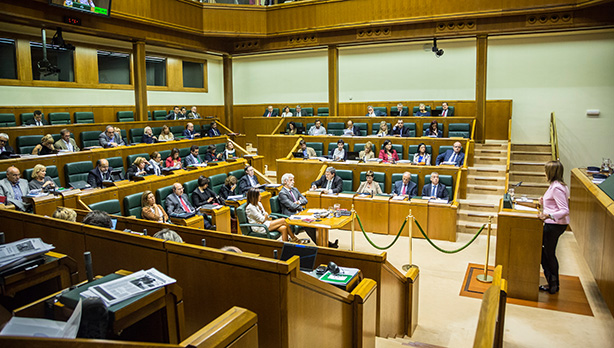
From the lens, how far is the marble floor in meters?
4.05

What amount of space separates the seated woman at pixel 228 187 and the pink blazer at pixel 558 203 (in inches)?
177

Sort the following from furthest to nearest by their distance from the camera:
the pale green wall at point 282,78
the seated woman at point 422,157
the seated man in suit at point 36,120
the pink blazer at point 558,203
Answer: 1. the pale green wall at point 282,78
2. the seated man in suit at point 36,120
3. the seated woman at point 422,157
4. the pink blazer at point 558,203

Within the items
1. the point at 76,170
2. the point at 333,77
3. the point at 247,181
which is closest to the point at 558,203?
the point at 247,181

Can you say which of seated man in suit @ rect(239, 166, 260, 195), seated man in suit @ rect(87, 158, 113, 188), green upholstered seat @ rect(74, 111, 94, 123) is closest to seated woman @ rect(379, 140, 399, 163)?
seated man in suit @ rect(239, 166, 260, 195)

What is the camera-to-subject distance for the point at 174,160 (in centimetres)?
845

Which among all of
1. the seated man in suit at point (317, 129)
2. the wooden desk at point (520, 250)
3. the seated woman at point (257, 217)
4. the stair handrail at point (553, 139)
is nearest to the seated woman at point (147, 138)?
the seated man in suit at point (317, 129)

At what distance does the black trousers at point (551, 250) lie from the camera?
475 centimetres

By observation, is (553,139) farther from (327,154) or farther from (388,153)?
(327,154)

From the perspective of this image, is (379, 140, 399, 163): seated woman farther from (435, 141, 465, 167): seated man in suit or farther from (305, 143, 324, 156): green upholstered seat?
(305, 143, 324, 156): green upholstered seat

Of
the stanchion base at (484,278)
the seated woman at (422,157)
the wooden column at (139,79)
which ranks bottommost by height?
the stanchion base at (484,278)

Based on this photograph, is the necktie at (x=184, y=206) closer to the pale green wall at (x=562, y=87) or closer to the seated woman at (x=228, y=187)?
the seated woman at (x=228, y=187)

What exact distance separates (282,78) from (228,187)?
791 cm

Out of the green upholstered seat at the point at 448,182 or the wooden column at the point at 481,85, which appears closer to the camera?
the green upholstered seat at the point at 448,182

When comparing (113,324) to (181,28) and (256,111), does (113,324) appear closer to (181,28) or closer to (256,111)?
(181,28)
